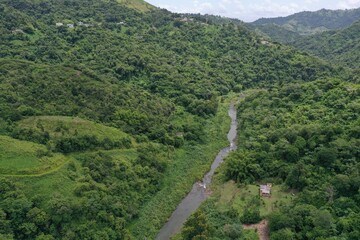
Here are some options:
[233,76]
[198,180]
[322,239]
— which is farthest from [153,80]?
[322,239]

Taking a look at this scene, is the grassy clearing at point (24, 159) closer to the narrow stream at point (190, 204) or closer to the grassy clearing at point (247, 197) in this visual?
the narrow stream at point (190, 204)

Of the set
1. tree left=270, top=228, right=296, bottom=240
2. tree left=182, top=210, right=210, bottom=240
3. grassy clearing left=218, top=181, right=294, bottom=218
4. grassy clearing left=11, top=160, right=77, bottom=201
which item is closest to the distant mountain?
grassy clearing left=218, top=181, right=294, bottom=218

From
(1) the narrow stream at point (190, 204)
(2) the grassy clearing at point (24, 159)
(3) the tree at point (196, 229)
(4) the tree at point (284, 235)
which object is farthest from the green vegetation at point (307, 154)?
(2) the grassy clearing at point (24, 159)

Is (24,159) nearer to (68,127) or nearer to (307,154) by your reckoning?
(68,127)

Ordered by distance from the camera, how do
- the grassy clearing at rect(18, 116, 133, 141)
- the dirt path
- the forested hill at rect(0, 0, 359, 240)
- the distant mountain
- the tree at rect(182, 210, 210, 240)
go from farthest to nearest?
the distant mountain, the grassy clearing at rect(18, 116, 133, 141), the dirt path, the forested hill at rect(0, 0, 359, 240), the tree at rect(182, 210, 210, 240)

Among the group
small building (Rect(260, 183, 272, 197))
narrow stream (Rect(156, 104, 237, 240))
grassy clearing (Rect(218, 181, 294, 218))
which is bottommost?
narrow stream (Rect(156, 104, 237, 240))

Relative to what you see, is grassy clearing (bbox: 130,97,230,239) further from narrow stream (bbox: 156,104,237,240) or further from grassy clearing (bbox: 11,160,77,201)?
grassy clearing (bbox: 11,160,77,201)

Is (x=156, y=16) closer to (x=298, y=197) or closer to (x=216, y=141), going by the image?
(x=216, y=141)
